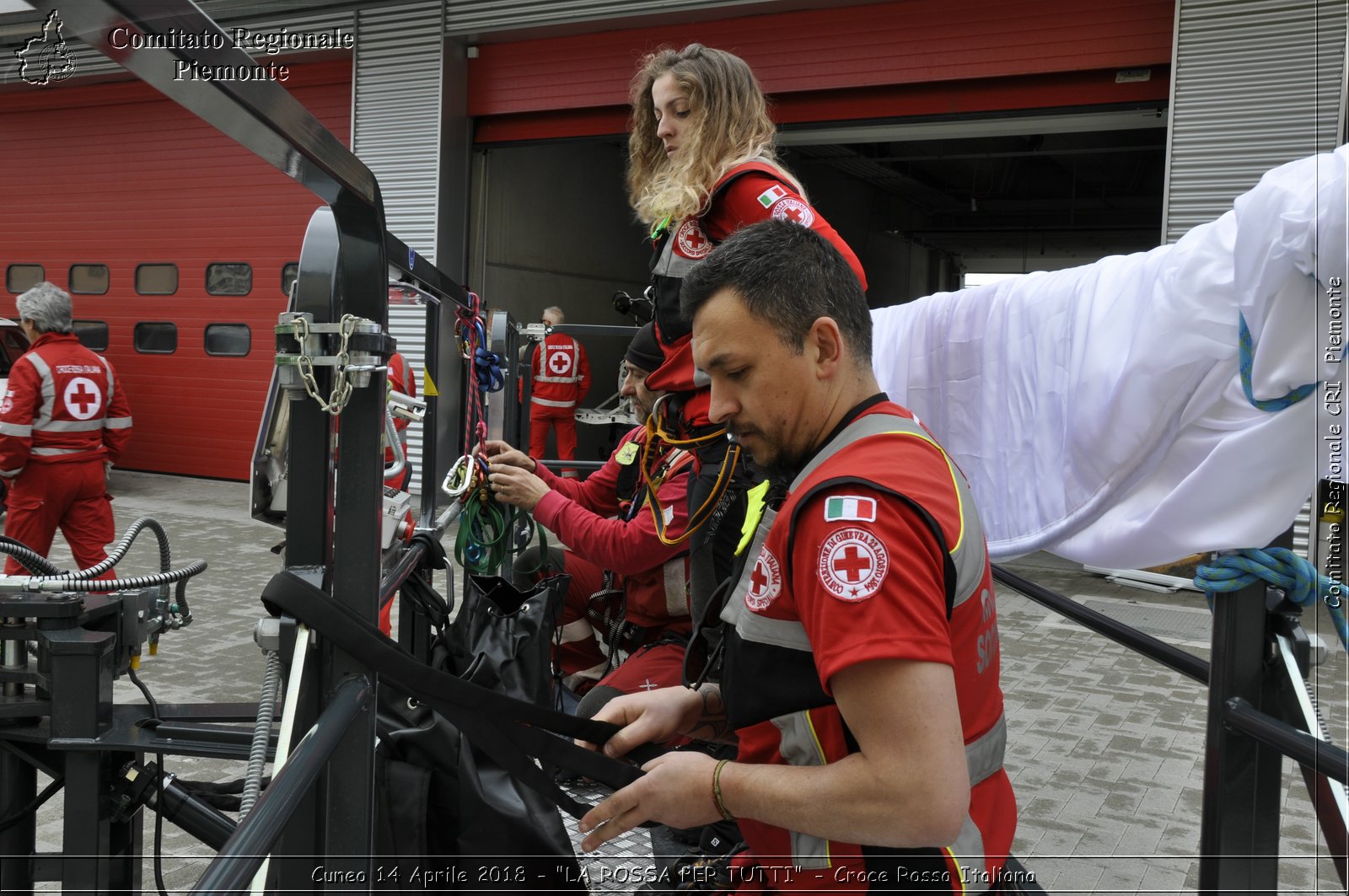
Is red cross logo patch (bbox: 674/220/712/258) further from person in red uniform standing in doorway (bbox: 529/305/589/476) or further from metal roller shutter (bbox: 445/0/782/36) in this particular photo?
person in red uniform standing in doorway (bbox: 529/305/589/476)

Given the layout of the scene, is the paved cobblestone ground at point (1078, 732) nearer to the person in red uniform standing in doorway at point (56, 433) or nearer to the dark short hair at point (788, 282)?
the person in red uniform standing in doorway at point (56, 433)

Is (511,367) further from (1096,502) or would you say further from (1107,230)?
(1107,230)

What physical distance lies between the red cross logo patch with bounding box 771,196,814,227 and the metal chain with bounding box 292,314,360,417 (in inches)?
52.8

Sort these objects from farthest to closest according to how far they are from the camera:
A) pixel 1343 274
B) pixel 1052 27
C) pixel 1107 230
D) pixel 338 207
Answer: pixel 1107 230 < pixel 1052 27 < pixel 338 207 < pixel 1343 274

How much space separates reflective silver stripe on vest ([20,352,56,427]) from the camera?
20.1 ft

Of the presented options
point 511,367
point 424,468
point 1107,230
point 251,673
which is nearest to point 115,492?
point 251,673

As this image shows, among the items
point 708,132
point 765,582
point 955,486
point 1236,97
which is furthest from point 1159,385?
point 1236,97

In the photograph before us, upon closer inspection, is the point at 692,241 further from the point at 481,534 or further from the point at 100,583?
the point at 100,583

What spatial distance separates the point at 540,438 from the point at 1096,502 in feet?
34.7

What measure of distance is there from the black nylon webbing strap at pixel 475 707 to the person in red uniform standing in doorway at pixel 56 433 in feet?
18.1

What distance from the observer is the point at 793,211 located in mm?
2564

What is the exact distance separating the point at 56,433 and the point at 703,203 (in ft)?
16.7

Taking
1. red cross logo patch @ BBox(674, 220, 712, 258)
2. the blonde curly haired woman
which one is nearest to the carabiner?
the blonde curly haired woman

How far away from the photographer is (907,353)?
2.90m
